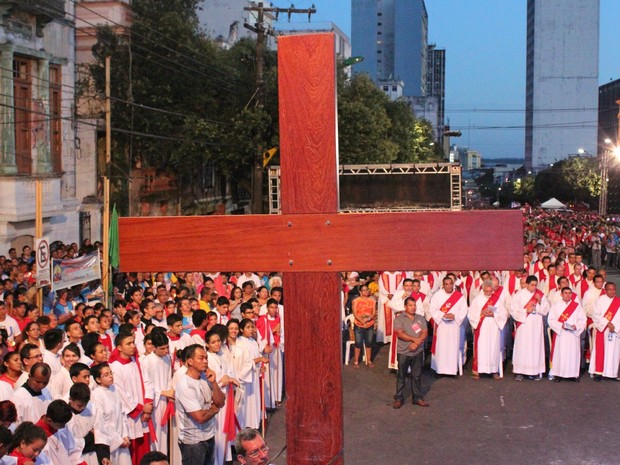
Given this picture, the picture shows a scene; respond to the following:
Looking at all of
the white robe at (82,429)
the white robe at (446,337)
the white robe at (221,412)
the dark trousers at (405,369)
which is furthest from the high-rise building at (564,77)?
the white robe at (82,429)

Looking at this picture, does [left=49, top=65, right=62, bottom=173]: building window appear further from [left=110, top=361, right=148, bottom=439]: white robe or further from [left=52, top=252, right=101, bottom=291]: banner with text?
[left=110, top=361, right=148, bottom=439]: white robe

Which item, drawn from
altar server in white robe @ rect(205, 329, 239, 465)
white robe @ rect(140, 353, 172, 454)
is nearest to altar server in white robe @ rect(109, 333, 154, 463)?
white robe @ rect(140, 353, 172, 454)

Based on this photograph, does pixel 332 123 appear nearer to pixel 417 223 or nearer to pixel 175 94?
pixel 417 223

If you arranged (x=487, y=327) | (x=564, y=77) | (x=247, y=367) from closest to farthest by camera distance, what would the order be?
(x=247, y=367)
(x=487, y=327)
(x=564, y=77)

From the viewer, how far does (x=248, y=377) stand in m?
10.1

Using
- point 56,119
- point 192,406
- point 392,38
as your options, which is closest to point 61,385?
point 192,406

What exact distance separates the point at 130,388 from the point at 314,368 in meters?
4.75

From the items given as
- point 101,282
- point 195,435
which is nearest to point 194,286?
point 101,282

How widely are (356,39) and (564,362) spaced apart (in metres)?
124

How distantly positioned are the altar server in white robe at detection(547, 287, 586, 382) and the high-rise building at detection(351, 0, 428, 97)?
399 ft

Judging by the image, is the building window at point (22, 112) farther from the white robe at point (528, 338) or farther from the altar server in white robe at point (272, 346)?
the white robe at point (528, 338)

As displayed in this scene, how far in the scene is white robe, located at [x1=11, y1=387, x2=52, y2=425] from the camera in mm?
6809

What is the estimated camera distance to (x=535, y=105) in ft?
428

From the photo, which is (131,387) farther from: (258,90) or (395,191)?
(258,90)
